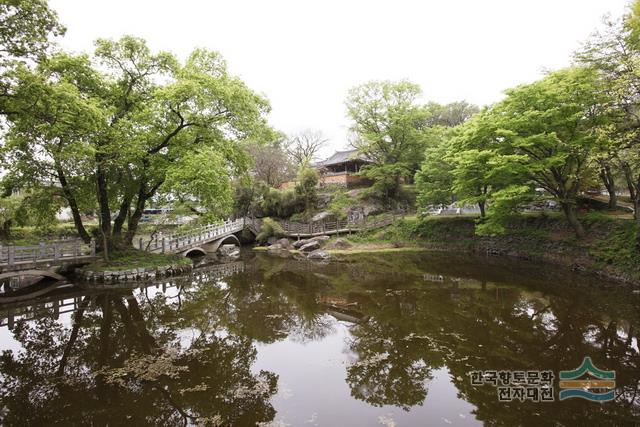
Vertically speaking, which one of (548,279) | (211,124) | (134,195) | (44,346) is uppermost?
(211,124)

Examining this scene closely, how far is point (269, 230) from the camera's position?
Answer: 30.2 m

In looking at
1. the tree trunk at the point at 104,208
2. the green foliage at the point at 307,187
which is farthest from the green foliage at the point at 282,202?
the tree trunk at the point at 104,208

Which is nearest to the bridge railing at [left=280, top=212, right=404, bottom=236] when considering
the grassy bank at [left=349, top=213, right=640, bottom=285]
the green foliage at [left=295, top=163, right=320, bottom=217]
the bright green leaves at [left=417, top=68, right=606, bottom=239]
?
the grassy bank at [left=349, top=213, right=640, bottom=285]

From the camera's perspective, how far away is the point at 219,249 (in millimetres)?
26609

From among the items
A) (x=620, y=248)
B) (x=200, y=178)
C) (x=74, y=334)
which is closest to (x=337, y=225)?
(x=200, y=178)

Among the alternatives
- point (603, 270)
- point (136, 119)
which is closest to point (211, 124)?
point (136, 119)

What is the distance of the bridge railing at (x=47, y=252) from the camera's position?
1380cm

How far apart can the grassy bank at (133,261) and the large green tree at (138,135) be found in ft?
3.00

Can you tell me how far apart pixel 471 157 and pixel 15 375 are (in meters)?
18.3

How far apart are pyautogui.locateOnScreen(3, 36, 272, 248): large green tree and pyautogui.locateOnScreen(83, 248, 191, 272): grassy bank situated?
0.91m

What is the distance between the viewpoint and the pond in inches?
205

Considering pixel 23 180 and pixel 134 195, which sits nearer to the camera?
pixel 23 180

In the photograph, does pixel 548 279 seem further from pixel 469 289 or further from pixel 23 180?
pixel 23 180

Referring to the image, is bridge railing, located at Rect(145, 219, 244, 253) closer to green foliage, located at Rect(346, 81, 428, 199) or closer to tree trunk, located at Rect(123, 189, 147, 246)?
tree trunk, located at Rect(123, 189, 147, 246)
